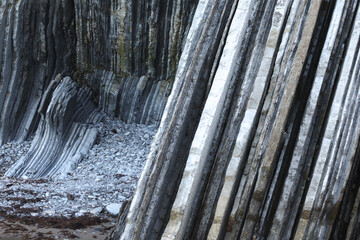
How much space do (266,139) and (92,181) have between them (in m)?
4.59

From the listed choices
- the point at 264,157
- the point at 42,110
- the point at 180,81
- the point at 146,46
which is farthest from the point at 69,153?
the point at 264,157

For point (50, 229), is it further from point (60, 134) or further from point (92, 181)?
point (60, 134)

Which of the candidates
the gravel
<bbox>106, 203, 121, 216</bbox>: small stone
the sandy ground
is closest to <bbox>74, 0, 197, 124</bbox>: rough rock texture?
the gravel

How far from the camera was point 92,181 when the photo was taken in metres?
6.49

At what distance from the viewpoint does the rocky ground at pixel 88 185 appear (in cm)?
476

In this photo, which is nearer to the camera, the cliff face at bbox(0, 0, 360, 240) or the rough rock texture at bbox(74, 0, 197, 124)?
the cliff face at bbox(0, 0, 360, 240)

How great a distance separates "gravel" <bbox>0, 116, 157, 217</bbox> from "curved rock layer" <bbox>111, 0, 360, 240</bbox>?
8.68 feet

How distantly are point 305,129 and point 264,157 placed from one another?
Result: 0.30 m

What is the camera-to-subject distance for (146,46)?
28.8 ft

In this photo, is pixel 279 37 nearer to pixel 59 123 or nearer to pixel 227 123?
pixel 227 123

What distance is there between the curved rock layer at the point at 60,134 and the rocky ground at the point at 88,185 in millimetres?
240

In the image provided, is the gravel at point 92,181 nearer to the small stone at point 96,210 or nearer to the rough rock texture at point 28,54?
the small stone at point 96,210

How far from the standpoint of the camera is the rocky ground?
4762 mm

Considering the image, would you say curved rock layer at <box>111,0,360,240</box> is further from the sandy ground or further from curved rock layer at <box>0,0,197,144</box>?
curved rock layer at <box>0,0,197,144</box>
